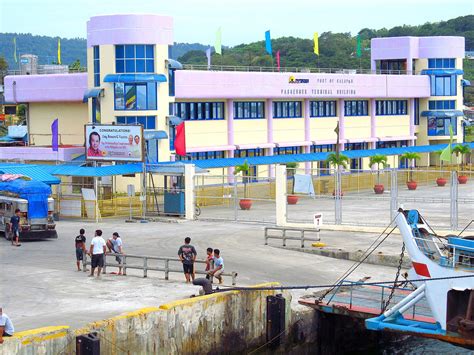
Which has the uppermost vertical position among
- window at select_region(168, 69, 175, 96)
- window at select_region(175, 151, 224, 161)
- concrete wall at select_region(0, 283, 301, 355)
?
window at select_region(168, 69, 175, 96)

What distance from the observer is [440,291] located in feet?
76.6

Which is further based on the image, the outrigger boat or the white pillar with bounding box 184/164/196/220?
the white pillar with bounding box 184/164/196/220

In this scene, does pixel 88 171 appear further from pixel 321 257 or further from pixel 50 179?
pixel 321 257

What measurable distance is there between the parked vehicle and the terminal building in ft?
53.6

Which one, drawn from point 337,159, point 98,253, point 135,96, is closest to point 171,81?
point 135,96

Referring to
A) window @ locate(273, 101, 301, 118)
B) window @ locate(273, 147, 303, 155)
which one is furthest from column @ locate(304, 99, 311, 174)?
window @ locate(273, 147, 303, 155)

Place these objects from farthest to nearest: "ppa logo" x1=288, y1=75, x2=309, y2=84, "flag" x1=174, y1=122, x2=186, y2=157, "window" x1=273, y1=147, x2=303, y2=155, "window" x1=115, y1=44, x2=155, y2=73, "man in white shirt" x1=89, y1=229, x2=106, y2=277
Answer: "window" x1=273, y1=147, x2=303, y2=155, "ppa logo" x1=288, y1=75, x2=309, y2=84, "window" x1=115, y1=44, x2=155, y2=73, "flag" x1=174, y1=122, x2=186, y2=157, "man in white shirt" x1=89, y1=229, x2=106, y2=277

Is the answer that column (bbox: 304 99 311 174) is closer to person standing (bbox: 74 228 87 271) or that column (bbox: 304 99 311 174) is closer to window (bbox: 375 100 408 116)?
window (bbox: 375 100 408 116)

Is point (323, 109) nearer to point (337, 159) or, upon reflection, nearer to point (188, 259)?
point (337, 159)

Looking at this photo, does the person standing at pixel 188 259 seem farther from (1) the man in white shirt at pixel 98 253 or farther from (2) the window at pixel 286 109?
(2) the window at pixel 286 109

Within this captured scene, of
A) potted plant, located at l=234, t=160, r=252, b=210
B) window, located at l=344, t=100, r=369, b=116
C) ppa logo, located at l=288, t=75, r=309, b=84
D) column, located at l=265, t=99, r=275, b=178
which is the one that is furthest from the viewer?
window, located at l=344, t=100, r=369, b=116

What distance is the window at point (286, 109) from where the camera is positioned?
68438mm

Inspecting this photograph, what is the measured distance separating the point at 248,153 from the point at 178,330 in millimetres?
43492

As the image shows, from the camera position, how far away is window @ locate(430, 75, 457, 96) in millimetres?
80062
